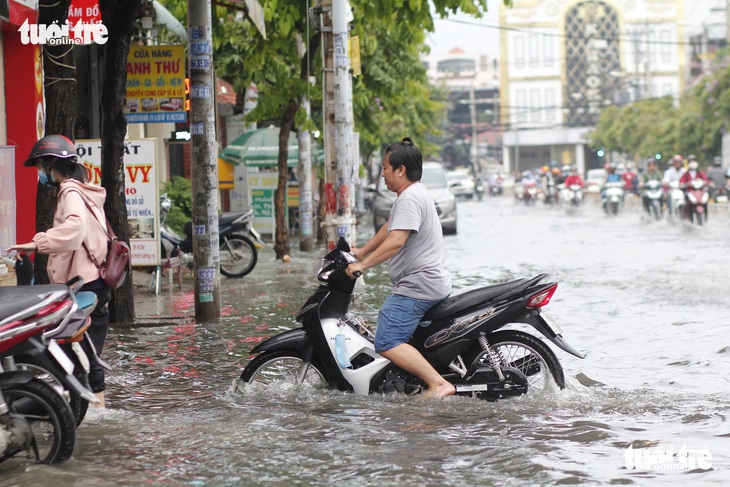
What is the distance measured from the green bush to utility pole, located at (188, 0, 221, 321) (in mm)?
6163

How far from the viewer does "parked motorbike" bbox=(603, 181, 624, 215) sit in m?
39.3

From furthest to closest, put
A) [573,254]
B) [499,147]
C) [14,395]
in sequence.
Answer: [499,147]
[573,254]
[14,395]

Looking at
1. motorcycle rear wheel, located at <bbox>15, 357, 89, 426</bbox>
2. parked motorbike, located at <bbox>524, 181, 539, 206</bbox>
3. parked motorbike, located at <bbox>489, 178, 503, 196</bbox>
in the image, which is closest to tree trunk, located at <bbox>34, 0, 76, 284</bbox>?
motorcycle rear wheel, located at <bbox>15, 357, 89, 426</bbox>

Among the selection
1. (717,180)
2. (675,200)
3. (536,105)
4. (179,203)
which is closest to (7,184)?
(179,203)

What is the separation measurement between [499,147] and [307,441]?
136211 mm

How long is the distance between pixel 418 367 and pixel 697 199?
24498 millimetres

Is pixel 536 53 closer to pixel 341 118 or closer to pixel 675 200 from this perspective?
pixel 675 200

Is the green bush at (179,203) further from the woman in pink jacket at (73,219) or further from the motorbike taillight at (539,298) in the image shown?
the motorbike taillight at (539,298)

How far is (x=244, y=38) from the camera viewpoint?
22797 millimetres

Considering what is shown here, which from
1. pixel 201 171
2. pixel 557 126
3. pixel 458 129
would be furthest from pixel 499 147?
pixel 201 171

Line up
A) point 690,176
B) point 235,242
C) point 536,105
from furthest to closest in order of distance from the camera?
point 536,105, point 690,176, point 235,242

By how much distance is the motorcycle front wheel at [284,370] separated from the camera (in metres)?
7.91

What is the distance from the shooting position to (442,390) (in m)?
7.61

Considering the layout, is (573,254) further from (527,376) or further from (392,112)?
Answer: (527,376)
